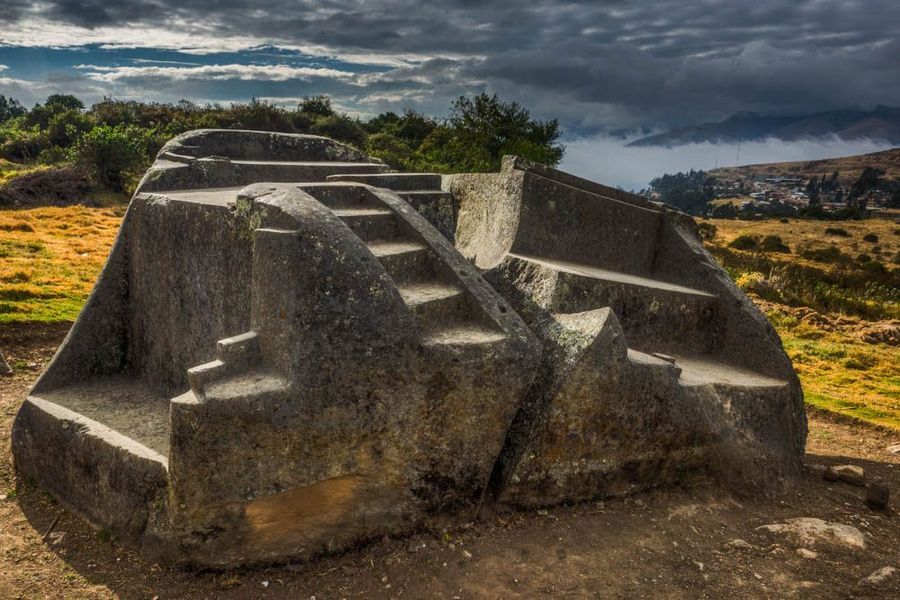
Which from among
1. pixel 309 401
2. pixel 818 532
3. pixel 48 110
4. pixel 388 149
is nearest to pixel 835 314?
pixel 818 532

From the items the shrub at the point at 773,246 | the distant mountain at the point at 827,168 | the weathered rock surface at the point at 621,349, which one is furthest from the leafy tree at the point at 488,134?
the distant mountain at the point at 827,168

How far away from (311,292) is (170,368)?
2940mm

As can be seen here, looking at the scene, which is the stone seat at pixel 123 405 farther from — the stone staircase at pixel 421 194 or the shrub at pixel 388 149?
the shrub at pixel 388 149

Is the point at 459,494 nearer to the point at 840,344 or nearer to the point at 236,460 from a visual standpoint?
the point at 236,460

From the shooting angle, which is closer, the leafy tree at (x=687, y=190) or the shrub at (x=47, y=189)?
the shrub at (x=47, y=189)

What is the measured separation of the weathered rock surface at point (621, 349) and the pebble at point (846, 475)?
0.60 meters

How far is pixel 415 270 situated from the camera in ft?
20.1

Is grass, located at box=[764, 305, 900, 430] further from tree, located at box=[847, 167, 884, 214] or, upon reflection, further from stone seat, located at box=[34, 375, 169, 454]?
tree, located at box=[847, 167, 884, 214]

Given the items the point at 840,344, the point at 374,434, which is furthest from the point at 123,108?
the point at 374,434

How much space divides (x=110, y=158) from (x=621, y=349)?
98.0ft

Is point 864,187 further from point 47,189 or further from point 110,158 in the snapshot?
point 47,189

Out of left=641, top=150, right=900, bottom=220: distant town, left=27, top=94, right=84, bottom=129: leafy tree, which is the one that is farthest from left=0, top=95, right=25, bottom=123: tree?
left=641, top=150, right=900, bottom=220: distant town

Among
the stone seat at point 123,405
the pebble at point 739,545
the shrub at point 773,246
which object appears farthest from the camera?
the shrub at point 773,246

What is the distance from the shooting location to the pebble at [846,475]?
745cm
